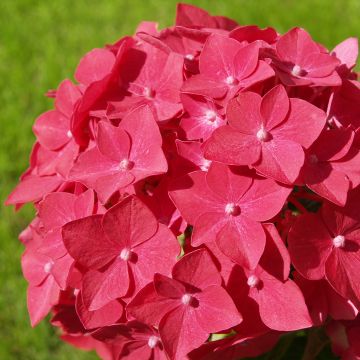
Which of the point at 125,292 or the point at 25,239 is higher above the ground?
the point at 125,292

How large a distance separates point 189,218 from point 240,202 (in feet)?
0.23

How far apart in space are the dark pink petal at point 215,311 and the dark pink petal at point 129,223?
0.34 ft

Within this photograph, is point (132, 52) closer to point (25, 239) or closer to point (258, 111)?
point (258, 111)

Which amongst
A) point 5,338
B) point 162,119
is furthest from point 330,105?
point 5,338

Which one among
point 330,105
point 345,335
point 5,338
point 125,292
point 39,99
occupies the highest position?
point 330,105

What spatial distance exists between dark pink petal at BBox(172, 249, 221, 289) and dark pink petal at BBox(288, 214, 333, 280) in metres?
0.10

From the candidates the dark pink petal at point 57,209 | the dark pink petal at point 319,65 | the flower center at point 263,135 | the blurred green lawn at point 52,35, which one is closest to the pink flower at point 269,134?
the flower center at point 263,135

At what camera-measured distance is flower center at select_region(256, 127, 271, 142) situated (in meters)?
0.75

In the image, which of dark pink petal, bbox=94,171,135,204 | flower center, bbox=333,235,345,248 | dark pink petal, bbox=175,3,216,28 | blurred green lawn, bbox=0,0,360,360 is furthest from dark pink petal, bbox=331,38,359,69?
blurred green lawn, bbox=0,0,360,360

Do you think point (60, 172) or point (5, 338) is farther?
point (5, 338)

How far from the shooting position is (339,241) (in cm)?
76

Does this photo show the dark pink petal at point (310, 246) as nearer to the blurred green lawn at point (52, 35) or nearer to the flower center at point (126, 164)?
the flower center at point (126, 164)

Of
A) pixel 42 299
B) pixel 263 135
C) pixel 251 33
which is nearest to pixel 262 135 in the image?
pixel 263 135

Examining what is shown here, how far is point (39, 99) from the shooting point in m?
2.32
